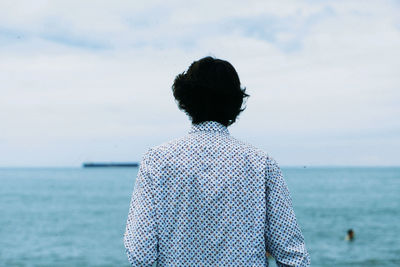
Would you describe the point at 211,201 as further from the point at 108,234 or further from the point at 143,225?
the point at 108,234

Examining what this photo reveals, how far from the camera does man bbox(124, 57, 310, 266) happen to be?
1.65 m

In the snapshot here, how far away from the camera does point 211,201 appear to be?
1.65 metres

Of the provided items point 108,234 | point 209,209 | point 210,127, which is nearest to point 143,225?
point 209,209

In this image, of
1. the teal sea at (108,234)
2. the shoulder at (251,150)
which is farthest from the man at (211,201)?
the teal sea at (108,234)

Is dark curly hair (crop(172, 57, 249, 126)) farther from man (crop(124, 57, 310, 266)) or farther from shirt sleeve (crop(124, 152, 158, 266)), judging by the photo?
shirt sleeve (crop(124, 152, 158, 266))

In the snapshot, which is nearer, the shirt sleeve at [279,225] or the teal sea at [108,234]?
the shirt sleeve at [279,225]

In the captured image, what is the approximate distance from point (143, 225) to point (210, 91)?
50 cm

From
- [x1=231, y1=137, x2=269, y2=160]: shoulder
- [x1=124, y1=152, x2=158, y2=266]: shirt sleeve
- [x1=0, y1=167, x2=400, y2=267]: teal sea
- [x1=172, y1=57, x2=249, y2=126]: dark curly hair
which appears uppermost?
[x1=172, y1=57, x2=249, y2=126]: dark curly hair

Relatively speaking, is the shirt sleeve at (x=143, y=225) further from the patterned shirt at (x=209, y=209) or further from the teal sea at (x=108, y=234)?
the teal sea at (x=108, y=234)

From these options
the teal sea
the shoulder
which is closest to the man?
the shoulder

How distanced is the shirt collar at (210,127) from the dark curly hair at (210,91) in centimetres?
2

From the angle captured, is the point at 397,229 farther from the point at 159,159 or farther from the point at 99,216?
the point at 159,159

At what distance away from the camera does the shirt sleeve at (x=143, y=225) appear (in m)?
1.65

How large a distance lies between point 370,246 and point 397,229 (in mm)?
6678
